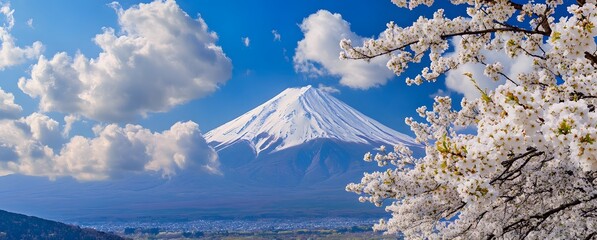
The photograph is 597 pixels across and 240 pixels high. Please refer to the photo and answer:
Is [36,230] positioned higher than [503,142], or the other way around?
[36,230]

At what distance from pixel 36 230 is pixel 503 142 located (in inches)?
4713

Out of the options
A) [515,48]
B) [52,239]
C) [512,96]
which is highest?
[52,239]

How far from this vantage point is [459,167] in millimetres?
4184

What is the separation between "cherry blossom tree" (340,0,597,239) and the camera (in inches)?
161

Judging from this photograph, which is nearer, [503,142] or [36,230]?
[503,142]

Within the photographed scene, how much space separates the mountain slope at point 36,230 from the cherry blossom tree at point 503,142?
345 feet

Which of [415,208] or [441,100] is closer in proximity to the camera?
[415,208]

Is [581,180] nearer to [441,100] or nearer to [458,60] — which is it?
[458,60]

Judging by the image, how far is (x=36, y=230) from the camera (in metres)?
106

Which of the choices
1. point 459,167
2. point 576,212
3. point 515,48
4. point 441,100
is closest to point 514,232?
point 576,212

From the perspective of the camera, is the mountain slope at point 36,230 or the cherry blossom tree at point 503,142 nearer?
the cherry blossom tree at point 503,142

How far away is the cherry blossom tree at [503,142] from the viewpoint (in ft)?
13.4

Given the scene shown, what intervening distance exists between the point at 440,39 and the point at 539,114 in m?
4.07

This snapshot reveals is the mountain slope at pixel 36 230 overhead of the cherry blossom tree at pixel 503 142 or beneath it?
overhead
